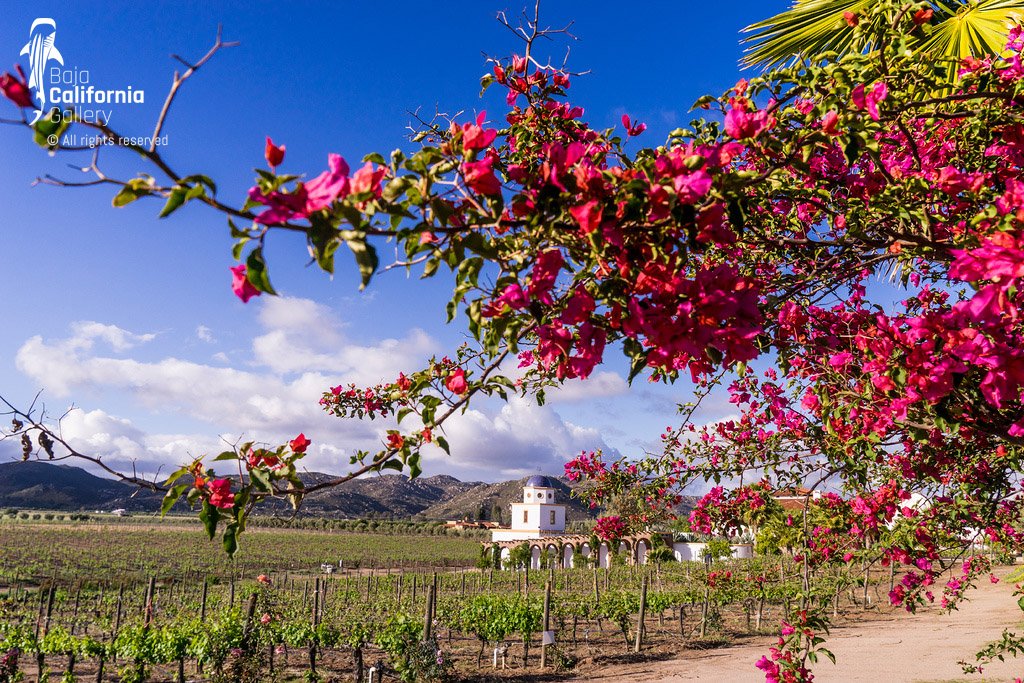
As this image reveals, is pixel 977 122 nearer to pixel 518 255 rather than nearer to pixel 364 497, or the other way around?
pixel 518 255

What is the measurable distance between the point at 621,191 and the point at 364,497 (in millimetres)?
144441

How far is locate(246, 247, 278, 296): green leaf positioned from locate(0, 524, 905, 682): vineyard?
3570mm

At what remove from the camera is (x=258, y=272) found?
1.09 m

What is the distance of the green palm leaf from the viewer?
382 cm

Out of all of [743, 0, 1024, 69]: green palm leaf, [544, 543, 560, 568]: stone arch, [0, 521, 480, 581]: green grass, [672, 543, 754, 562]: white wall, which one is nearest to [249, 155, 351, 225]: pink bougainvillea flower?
[743, 0, 1024, 69]: green palm leaf

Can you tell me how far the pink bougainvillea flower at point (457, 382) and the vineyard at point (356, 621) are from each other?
2759mm

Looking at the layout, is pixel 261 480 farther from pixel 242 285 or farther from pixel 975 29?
pixel 975 29

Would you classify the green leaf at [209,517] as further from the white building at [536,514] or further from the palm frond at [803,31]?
the white building at [536,514]

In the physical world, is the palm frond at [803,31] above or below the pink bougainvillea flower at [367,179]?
above

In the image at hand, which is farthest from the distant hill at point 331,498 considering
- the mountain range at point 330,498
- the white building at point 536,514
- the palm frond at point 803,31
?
the palm frond at point 803,31

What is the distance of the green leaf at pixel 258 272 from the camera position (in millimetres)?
1079

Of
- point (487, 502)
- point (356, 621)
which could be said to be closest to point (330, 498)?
point (487, 502)

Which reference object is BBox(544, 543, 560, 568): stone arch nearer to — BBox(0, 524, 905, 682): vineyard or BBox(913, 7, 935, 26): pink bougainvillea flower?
BBox(0, 524, 905, 682): vineyard

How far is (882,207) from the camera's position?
2166mm
